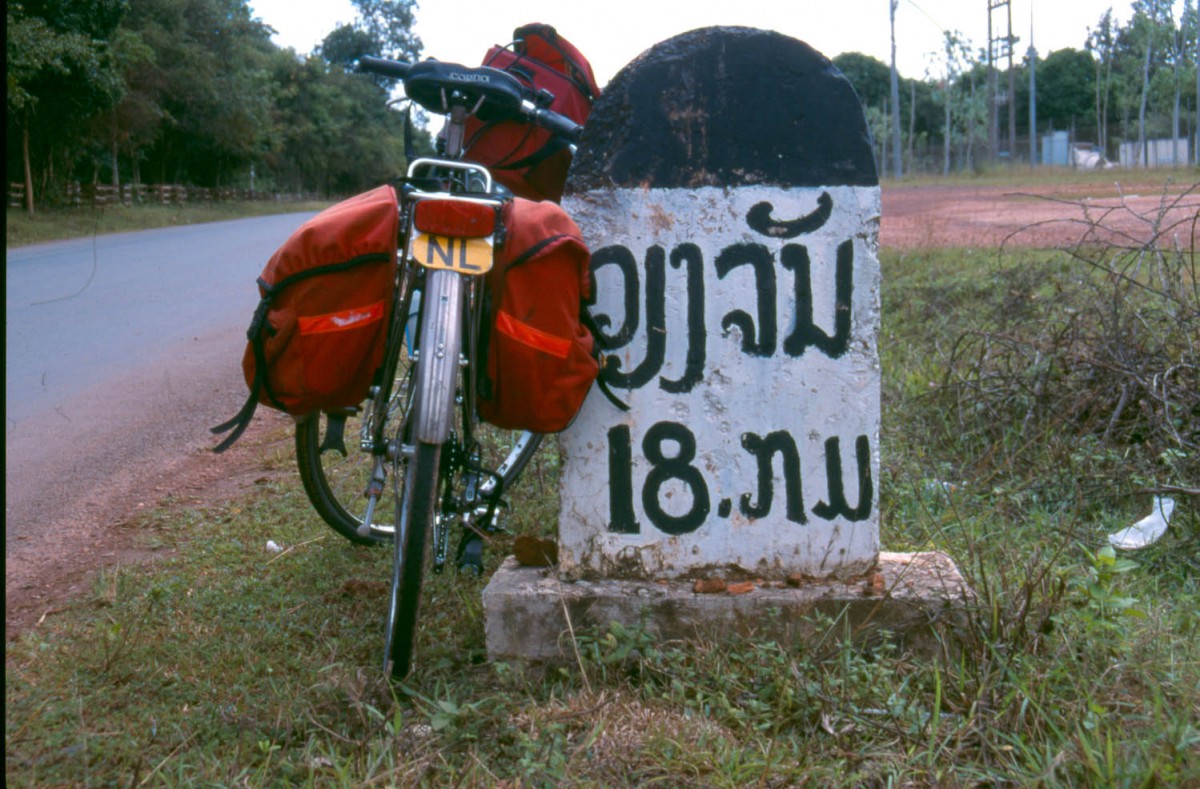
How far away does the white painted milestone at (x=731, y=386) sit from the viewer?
2.77 meters

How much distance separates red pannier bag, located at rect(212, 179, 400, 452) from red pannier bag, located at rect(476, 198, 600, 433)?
233 millimetres

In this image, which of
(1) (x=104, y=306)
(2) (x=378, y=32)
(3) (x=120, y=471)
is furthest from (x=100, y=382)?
(2) (x=378, y=32)

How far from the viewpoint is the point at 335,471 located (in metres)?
4.55

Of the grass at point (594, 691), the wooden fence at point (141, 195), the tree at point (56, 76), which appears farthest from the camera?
the wooden fence at point (141, 195)

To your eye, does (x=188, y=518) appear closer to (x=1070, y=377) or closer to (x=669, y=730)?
(x=669, y=730)

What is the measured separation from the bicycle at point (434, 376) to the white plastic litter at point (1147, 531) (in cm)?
175

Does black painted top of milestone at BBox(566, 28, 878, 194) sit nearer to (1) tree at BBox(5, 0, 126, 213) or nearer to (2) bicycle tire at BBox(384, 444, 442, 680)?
(2) bicycle tire at BBox(384, 444, 442, 680)

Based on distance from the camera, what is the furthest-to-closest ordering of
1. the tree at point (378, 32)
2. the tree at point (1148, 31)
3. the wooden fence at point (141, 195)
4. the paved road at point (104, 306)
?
the tree at point (378, 32)
the tree at point (1148, 31)
the wooden fence at point (141, 195)
the paved road at point (104, 306)

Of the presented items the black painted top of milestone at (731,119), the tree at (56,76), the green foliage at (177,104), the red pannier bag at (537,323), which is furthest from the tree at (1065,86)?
the red pannier bag at (537,323)

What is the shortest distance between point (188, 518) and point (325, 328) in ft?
6.24

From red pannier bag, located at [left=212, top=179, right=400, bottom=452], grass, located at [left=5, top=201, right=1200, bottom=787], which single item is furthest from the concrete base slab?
red pannier bag, located at [left=212, top=179, right=400, bottom=452]

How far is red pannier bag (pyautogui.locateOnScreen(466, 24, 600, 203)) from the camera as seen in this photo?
3.18 m

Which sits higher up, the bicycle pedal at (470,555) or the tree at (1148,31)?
the tree at (1148,31)

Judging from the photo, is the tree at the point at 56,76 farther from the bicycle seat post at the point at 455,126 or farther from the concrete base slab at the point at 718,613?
the concrete base slab at the point at 718,613
